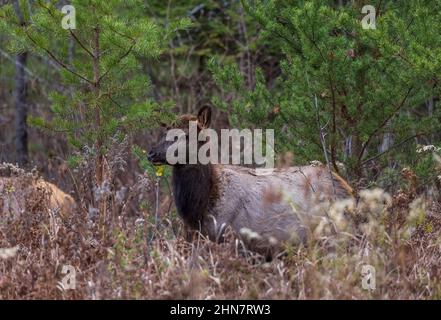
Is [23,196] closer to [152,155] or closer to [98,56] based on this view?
[152,155]

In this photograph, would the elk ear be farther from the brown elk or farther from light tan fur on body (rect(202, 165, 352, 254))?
light tan fur on body (rect(202, 165, 352, 254))

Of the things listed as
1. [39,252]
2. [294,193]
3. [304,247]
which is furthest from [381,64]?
[39,252]

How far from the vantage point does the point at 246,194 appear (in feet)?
28.4

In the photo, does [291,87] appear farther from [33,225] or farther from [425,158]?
[33,225]

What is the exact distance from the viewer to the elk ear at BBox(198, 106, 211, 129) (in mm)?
8820

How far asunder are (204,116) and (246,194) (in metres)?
0.88

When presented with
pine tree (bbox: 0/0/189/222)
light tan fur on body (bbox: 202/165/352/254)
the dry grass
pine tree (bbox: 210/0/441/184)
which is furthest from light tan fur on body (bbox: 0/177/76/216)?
pine tree (bbox: 210/0/441/184)

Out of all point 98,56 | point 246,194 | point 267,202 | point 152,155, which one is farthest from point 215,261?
point 98,56

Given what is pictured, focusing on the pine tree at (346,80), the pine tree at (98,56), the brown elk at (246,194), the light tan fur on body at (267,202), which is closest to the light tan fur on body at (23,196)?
the pine tree at (98,56)

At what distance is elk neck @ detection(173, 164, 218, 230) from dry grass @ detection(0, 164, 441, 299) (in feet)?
1.93

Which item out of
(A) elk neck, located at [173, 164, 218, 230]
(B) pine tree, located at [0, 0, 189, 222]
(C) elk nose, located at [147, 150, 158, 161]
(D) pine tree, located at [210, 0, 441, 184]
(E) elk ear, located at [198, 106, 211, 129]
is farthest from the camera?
(B) pine tree, located at [0, 0, 189, 222]

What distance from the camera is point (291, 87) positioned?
9.85 m

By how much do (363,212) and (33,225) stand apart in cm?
292

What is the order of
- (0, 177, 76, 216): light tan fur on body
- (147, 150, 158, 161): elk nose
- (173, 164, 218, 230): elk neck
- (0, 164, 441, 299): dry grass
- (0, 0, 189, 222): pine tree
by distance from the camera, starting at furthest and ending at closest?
(0, 0, 189, 222): pine tree, (173, 164, 218, 230): elk neck, (147, 150, 158, 161): elk nose, (0, 177, 76, 216): light tan fur on body, (0, 164, 441, 299): dry grass
